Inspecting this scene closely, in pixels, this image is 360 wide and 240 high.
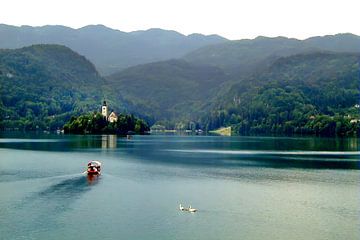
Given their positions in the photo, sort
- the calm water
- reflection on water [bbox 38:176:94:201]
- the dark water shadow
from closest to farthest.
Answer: the calm water, the dark water shadow, reflection on water [bbox 38:176:94:201]

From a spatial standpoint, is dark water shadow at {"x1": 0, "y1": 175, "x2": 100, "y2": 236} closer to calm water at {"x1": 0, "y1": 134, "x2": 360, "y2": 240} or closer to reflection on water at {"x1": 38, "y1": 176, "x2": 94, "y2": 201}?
reflection on water at {"x1": 38, "y1": 176, "x2": 94, "y2": 201}

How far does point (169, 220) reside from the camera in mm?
66000

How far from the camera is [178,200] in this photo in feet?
260

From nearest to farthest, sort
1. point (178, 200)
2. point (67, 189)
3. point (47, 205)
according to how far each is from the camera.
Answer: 1. point (47, 205)
2. point (178, 200)
3. point (67, 189)

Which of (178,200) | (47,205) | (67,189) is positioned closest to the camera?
(47,205)

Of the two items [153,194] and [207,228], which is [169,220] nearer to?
[207,228]

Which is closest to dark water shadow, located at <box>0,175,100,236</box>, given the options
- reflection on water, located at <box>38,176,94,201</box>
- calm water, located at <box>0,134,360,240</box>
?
reflection on water, located at <box>38,176,94,201</box>

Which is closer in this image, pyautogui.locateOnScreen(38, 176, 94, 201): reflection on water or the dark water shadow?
the dark water shadow

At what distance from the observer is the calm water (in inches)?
2404

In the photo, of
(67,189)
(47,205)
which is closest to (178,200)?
(47,205)

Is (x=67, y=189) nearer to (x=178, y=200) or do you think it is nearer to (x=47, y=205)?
(x=47, y=205)

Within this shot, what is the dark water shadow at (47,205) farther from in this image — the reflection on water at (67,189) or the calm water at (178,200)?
the calm water at (178,200)

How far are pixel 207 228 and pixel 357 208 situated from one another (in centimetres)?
2451

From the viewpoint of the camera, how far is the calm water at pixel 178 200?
61.1 meters
